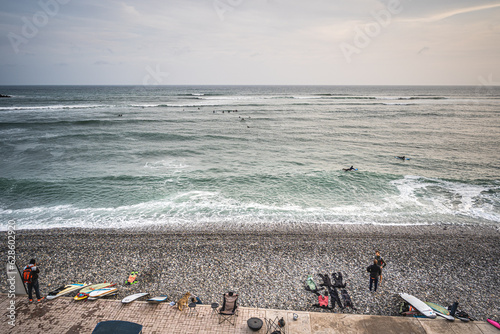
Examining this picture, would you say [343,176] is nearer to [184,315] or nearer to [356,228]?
[356,228]

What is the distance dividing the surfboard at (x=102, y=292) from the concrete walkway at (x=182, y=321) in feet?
0.92

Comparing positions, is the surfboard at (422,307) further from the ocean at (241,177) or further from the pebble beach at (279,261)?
the ocean at (241,177)

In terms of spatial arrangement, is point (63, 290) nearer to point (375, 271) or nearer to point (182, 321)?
point (182, 321)

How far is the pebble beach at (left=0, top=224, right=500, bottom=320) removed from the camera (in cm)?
1020

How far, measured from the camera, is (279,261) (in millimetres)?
12297

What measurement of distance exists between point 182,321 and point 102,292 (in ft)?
11.7

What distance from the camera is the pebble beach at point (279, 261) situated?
1020cm

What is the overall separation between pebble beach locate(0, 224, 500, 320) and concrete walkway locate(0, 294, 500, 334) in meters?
1.20

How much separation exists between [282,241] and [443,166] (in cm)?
2391

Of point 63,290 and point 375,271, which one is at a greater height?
point 375,271

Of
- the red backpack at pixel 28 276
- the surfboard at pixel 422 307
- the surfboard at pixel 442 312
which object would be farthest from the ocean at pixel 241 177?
the surfboard at pixel 442 312

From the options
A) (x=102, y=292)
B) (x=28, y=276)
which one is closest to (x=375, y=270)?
(x=102, y=292)

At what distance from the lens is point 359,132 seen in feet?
148

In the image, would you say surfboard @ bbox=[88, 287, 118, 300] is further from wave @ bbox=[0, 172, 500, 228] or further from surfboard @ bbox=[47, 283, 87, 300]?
wave @ bbox=[0, 172, 500, 228]
